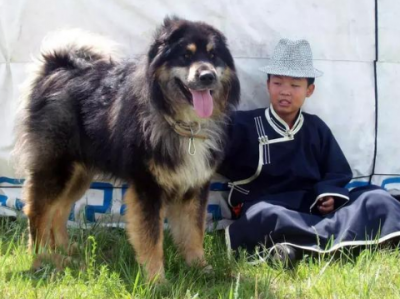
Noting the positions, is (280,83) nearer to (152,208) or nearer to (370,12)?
(370,12)

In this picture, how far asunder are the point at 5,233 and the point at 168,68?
1.57m

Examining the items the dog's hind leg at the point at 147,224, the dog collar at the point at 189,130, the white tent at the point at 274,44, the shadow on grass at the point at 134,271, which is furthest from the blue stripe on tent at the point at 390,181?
the dog's hind leg at the point at 147,224

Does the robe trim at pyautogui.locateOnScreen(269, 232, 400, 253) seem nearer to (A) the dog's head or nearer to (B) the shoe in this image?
(B) the shoe

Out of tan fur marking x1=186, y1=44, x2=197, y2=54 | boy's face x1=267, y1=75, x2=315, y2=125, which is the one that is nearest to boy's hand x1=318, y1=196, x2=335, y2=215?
boy's face x1=267, y1=75, x2=315, y2=125

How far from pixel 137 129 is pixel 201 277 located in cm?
82

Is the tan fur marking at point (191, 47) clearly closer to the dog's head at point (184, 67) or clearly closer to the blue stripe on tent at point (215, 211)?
the dog's head at point (184, 67)

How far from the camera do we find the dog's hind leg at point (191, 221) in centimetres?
317

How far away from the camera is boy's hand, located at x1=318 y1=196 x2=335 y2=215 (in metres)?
3.36

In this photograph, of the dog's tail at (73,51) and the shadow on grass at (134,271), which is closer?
the shadow on grass at (134,271)

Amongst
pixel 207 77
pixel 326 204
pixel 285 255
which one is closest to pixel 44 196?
pixel 207 77

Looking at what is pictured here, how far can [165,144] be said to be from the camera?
2.96 metres

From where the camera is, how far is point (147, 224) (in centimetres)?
295

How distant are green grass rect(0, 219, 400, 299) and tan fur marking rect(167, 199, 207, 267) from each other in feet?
0.22

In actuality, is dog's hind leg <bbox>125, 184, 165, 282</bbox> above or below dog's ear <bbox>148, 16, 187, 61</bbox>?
below
